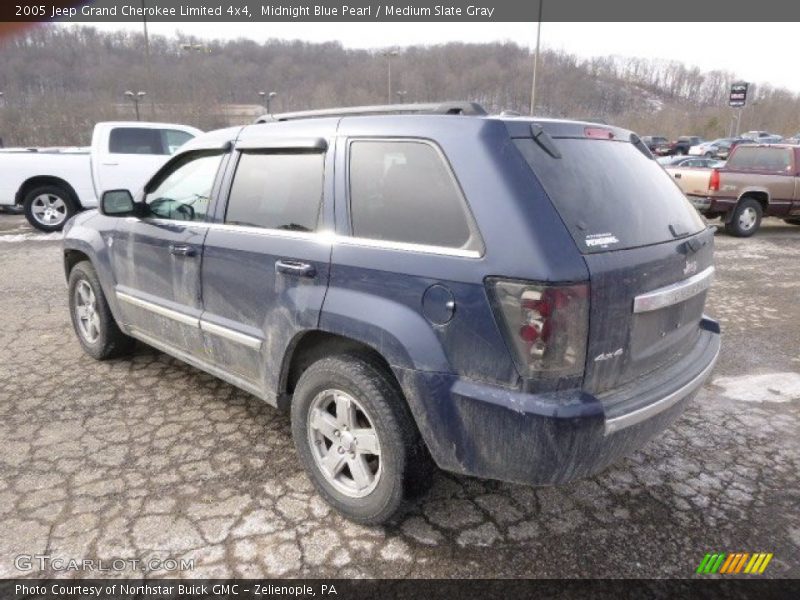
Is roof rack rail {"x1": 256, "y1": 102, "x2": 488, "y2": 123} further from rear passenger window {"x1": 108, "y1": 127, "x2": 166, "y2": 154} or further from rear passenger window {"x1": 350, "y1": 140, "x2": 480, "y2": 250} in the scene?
rear passenger window {"x1": 108, "y1": 127, "x2": 166, "y2": 154}

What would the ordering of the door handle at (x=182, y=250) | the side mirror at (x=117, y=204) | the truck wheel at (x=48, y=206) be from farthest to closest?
the truck wheel at (x=48, y=206)
the side mirror at (x=117, y=204)
the door handle at (x=182, y=250)

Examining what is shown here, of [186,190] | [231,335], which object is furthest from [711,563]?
[186,190]

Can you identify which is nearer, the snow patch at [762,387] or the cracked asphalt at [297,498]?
the cracked asphalt at [297,498]

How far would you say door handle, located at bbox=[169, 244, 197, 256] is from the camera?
3.18 meters

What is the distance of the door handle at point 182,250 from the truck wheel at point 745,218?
10745 mm

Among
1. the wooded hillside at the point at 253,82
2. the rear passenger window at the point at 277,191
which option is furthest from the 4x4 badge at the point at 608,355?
the wooded hillside at the point at 253,82

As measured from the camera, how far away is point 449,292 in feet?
6.77

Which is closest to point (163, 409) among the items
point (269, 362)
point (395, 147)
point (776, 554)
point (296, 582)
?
point (269, 362)

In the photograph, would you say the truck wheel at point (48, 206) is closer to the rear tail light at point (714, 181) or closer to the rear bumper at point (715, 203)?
the rear bumper at point (715, 203)

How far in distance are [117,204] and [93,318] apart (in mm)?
1197

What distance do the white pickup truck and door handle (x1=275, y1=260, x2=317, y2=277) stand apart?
849 cm

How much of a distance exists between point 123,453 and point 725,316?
564cm

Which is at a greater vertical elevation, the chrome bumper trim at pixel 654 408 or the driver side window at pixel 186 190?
the driver side window at pixel 186 190

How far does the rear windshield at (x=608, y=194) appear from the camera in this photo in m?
2.10
